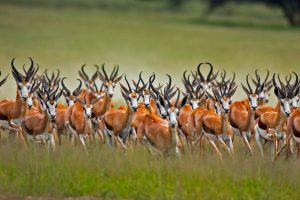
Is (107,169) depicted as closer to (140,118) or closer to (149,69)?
(140,118)

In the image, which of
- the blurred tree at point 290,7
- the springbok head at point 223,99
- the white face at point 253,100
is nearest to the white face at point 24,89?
the springbok head at point 223,99

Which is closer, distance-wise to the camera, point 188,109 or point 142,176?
point 142,176

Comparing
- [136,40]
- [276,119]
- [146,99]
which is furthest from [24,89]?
[136,40]

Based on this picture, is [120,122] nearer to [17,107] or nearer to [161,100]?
[161,100]

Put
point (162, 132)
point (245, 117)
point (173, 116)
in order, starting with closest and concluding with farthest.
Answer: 1. point (173, 116)
2. point (162, 132)
3. point (245, 117)

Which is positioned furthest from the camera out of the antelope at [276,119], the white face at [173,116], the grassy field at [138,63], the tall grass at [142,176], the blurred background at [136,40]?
the blurred background at [136,40]

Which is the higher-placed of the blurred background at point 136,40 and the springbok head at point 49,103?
the blurred background at point 136,40

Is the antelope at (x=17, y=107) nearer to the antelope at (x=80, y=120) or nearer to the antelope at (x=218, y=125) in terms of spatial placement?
the antelope at (x=80, y=120)

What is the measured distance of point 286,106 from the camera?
1592 centimetres

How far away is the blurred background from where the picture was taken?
134 ft

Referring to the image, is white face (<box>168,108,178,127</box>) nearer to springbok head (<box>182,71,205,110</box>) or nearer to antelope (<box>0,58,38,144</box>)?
springbok head (<box>182,71,205,110</box>)

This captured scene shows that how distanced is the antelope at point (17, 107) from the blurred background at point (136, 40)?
826 centimetres

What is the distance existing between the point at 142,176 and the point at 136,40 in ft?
138

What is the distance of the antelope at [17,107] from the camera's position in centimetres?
1684
